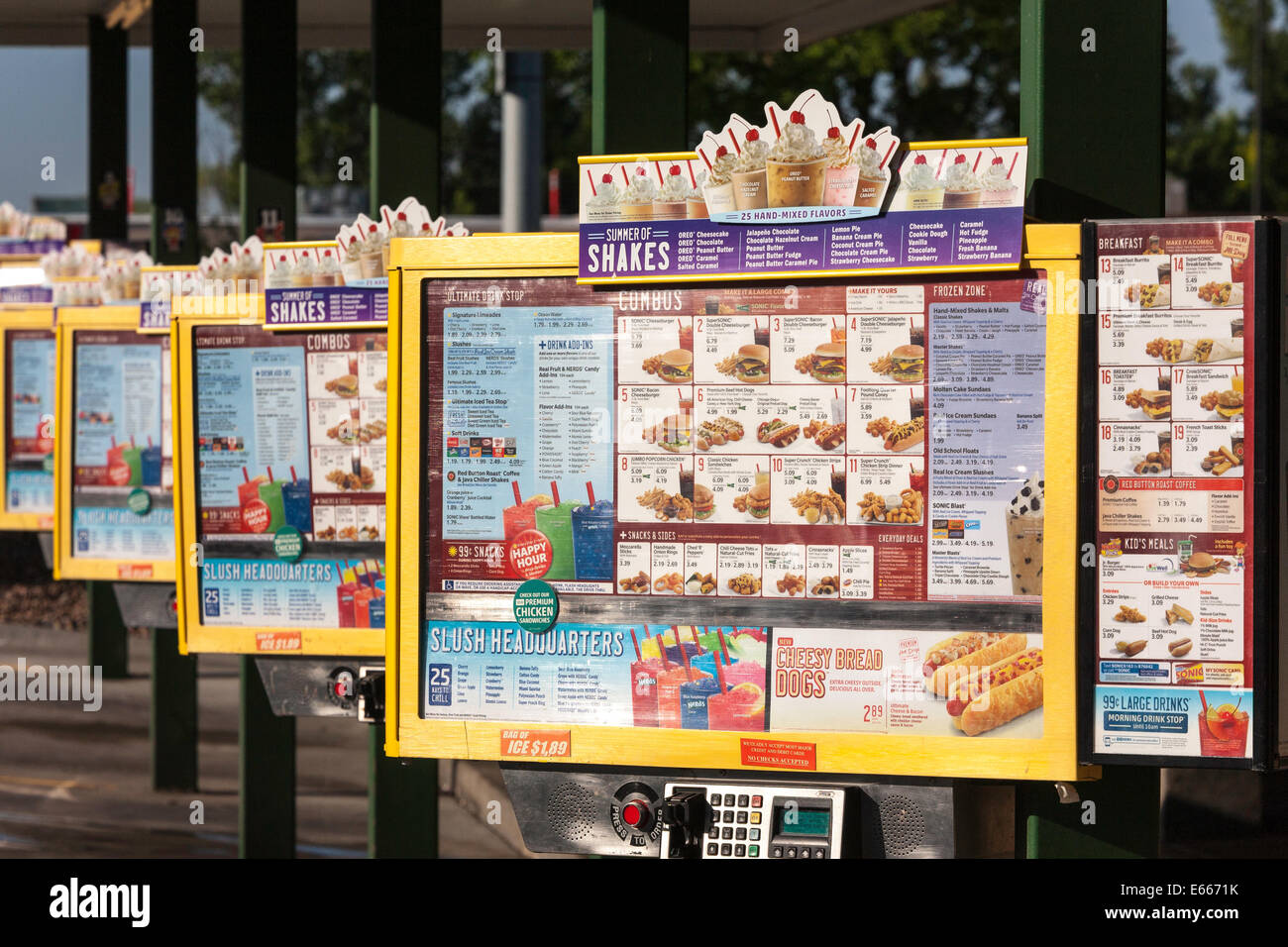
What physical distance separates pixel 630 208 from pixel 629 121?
957 millimetres

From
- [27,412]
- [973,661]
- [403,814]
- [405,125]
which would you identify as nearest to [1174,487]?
[973,661]

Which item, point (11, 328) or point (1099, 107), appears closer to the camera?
point (1099, 107)

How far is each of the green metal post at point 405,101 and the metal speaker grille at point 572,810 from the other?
3.15 metres

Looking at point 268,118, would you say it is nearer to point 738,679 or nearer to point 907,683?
point 738,679

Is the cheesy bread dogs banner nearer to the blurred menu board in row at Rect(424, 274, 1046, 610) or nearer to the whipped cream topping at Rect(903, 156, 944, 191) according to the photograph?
the blurred menu board in row at Rect(424, 274, 1046, 610)

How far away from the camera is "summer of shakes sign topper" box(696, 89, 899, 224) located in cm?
345

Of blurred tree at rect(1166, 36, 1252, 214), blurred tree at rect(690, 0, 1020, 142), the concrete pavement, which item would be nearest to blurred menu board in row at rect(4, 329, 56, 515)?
the concrete pavement

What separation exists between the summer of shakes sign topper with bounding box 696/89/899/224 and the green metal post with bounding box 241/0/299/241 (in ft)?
14.8

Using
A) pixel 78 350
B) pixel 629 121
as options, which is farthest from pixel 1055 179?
pixel 78 350

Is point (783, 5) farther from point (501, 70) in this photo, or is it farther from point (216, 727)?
point (216, 727)

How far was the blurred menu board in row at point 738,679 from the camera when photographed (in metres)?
3.42

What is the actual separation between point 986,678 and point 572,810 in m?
0.94

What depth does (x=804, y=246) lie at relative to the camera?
11.5ft

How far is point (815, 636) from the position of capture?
353 cm
